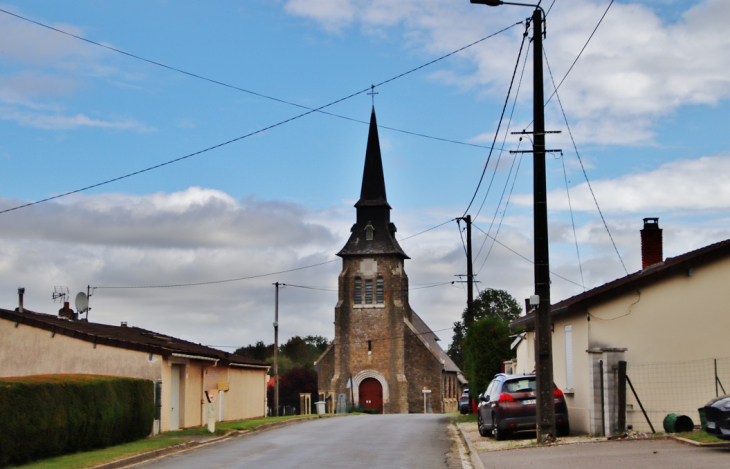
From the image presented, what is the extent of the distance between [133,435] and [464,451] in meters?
8.81

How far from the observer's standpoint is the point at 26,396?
1723 centimetres

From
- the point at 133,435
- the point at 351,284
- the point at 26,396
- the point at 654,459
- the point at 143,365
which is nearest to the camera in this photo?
the point at 654,459

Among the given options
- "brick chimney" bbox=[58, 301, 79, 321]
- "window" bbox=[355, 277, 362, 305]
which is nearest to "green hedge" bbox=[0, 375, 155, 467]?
"brick chimney" bbox=[58, 301, 79, 321]

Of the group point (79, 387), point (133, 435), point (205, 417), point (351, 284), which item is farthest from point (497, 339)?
point (351, 284)

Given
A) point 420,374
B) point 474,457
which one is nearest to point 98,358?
point 474,457

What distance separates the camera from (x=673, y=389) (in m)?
19.4

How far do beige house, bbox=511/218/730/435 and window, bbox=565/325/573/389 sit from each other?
1.46m

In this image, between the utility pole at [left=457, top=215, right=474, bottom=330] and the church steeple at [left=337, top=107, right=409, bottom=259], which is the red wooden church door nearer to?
the church steeple at [left=337, top=107, right=409, bottom=259]

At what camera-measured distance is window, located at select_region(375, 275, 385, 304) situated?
73.8m

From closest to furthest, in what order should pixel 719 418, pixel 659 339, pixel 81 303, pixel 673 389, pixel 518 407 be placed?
pixel 719 418
pixel 673 389
pixel 659 339
pixel 518 407
pixel 81 303

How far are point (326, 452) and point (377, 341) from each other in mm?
53913

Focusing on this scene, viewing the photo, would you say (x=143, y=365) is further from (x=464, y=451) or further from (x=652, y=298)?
(x=652, y=298)

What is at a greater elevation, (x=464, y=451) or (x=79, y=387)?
(x=79, y=387)

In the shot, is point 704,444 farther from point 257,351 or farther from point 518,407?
point 257,351
